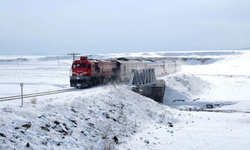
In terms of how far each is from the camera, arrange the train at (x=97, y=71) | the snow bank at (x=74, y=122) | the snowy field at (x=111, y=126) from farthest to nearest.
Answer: the train at (x=97, y=71)
the snowy field at (x=111, y=126)
the snow bank at (x=74, y=122)

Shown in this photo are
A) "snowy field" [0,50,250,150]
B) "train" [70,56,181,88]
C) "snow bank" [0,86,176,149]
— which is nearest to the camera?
"snow bank" [0,86,176,149]

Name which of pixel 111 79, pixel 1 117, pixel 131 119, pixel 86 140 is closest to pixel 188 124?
pixel 131 119

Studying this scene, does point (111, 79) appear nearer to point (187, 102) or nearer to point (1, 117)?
point (187, 102)

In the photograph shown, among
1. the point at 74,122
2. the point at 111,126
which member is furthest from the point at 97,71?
the point at 74,122

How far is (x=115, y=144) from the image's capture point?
13117 millimetres

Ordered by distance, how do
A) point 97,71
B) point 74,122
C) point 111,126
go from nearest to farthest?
point 74,122 < point 111,126 < point 97,71

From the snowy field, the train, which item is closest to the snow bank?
the snowy field

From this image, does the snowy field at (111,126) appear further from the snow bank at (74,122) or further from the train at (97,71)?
the train at (97,71)

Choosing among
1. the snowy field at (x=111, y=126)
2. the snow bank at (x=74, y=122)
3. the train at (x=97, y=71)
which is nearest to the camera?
the snow bank at (x=74, y=122)

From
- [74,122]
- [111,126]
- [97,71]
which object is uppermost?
[97,71]

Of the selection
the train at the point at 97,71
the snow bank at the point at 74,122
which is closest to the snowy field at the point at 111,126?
the snow bank at the point at 74,122

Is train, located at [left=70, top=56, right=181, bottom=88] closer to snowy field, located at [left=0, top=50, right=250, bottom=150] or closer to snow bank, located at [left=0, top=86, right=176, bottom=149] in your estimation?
snowy field, located at [left=0, top=50, right=250, bottom=150]

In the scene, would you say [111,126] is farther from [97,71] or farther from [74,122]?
[97,71]

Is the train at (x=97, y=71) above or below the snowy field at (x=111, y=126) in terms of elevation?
above
